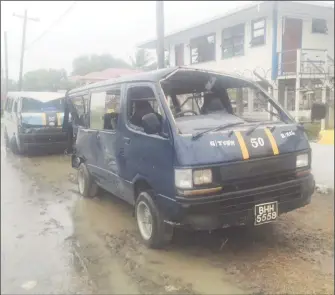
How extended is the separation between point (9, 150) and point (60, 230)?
26.7ft

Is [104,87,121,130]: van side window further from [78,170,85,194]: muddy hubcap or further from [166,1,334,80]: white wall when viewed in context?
[166,1,334,80]: white wall

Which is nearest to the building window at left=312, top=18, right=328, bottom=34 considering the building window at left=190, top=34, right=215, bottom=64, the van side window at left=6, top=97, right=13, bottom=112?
the building window at left=190, top=34, right=215, bottom=64

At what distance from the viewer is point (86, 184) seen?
6.04 m

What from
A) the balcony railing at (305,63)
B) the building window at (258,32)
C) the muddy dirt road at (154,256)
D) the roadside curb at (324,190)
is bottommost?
the muddy dirt road at (154,256)

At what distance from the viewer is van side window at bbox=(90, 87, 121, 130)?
456cm

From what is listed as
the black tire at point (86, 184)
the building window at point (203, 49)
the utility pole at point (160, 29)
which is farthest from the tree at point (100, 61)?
the black tire at point (86, 184)

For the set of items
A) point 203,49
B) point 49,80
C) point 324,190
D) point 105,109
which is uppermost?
point 203,49

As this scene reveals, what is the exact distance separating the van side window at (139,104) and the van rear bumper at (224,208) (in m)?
1.13

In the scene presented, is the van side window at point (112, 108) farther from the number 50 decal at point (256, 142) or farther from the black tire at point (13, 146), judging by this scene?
the black tire at point (13, 146)

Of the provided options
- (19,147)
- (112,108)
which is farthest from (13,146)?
(112,108)

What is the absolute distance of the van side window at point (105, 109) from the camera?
456 cm

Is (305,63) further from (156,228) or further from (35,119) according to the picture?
(156,228)

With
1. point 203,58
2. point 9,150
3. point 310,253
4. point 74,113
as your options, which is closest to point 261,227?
point 310,253

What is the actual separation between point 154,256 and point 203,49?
13.9 m
